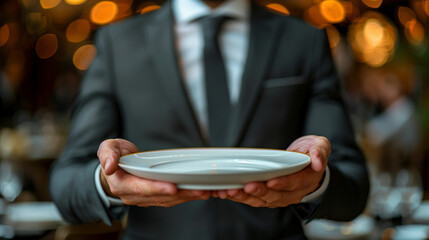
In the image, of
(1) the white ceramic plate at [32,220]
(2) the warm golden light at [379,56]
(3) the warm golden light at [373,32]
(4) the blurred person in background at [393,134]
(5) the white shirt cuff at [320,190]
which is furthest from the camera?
(2) the warm golden light at [379,56]

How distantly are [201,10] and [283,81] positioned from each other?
24 centimetres

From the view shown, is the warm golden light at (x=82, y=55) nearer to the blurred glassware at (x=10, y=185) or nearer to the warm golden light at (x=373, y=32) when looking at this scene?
the warm golden light at (x=373, y=32)

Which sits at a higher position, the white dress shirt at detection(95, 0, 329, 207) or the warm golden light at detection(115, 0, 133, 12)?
the white dress shirt at detection(95, 0, 329, 207)

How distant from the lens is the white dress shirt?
0.96 metres

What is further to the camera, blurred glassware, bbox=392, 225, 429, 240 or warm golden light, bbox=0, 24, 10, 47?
warm golden light, bbox=0, 24, 10, 47

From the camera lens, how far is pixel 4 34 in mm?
6219

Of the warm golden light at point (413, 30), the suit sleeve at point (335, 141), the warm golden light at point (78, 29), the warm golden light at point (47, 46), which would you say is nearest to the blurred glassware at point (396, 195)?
the suit sleeve at point (335, 141)

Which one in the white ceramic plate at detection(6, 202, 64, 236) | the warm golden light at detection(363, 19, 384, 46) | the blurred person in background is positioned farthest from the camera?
the warm golden light at detection(363, 19, 384, 46)

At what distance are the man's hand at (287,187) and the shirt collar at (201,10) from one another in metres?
0.44

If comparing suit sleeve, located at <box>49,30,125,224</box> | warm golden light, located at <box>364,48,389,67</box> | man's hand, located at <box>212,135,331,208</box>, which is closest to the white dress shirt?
suit sleeve, located at <box>49,30,125,224</box>

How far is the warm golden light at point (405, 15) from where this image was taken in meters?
6.80

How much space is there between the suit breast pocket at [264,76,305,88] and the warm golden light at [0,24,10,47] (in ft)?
19.6

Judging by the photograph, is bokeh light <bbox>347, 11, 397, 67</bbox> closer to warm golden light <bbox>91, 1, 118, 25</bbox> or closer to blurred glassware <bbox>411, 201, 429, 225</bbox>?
warm golden light <bbox>91, 1, 118, 25</bbox>

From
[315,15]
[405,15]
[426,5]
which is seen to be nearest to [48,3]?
[426,5]
